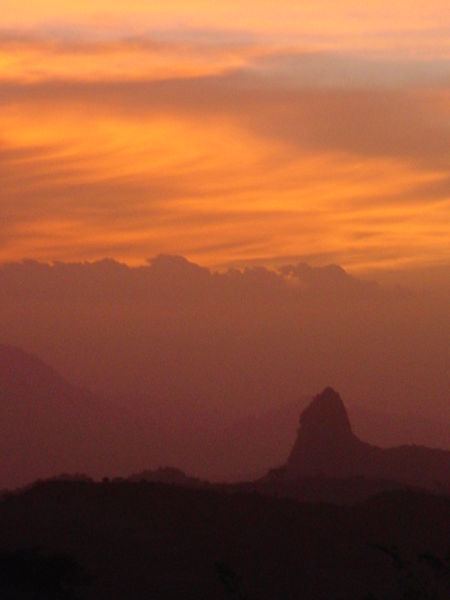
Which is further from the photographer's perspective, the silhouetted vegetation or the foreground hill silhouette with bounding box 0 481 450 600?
the foreground hill silhouette with bounding box 0 481 450 600

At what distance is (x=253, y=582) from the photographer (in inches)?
3440

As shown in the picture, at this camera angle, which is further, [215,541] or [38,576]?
[215,541]

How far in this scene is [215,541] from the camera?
9488 centimetres

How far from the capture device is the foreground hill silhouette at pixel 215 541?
274 feet

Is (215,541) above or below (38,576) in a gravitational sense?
below

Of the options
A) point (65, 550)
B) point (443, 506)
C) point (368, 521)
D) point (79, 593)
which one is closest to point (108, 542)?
point (65, 550)

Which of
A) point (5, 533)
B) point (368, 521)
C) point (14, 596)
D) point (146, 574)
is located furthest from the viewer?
point (368, 521)

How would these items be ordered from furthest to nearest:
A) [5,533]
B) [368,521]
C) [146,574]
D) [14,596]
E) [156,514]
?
[368,521]
[156,514]
[5,533]
[146,574]
[14,596]

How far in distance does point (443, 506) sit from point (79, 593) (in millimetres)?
46508

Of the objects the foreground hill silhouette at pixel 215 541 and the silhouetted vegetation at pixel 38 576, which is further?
the foreground hill silhouette at pixel 215 541

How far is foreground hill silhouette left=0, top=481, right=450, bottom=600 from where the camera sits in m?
83.4

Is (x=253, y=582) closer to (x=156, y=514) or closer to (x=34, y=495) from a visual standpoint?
(x=156, y=514)

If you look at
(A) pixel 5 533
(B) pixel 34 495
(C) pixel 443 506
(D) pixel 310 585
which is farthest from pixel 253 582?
(C) pixel 443 506

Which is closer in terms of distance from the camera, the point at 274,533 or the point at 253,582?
the point at 253,582
